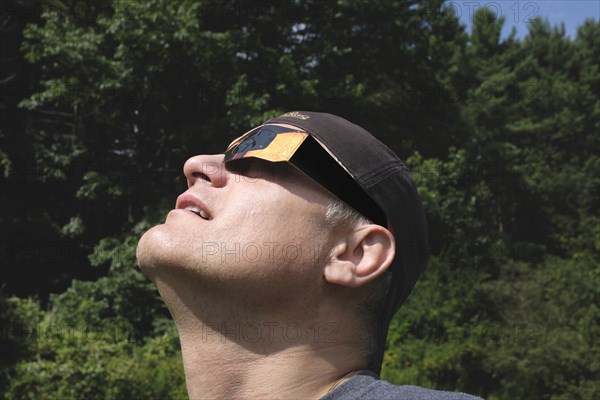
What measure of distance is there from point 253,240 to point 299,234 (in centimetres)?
12

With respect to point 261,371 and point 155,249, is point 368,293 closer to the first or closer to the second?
point 261,371

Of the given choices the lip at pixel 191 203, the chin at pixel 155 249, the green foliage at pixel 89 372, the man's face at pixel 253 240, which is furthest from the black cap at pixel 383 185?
the green foliage at pixel 89 372

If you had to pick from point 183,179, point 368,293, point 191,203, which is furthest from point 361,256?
point 183,179

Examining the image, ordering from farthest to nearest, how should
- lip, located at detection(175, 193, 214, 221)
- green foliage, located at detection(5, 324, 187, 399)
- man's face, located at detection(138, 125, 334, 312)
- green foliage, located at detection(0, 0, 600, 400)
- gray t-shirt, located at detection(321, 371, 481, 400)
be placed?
1. green foliage, located at detection(0, 0, 600, 400)
2. green foliage, located at detection(5, 324, 187, 399)
3. lip, located at detection(175, 193, 214, 221)
4. man's face, located at detection(138, 125, 334, 312)
5. gray t-shirt, located at detection(321, 371, 481, 400)

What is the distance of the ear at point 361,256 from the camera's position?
165cm

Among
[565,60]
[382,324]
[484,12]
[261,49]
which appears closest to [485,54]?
[484,12]

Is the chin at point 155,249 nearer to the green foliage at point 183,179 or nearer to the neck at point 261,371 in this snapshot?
the neck at point 261,371

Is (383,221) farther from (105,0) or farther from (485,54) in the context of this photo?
(485,54)

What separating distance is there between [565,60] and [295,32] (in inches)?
744

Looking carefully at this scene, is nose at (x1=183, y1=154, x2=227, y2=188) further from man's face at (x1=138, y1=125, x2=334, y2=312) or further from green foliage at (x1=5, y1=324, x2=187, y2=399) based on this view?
green foliage at (x1=5, y1=324, x2=187, y2=399)

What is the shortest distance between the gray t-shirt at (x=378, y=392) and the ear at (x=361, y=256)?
240mm

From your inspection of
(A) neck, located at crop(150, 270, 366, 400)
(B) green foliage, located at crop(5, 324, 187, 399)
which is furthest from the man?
(B) green foliage, located at crop(5, 324, 187, 399)

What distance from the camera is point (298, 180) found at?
1.71 metres

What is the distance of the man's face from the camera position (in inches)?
62.7
